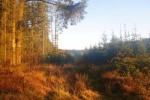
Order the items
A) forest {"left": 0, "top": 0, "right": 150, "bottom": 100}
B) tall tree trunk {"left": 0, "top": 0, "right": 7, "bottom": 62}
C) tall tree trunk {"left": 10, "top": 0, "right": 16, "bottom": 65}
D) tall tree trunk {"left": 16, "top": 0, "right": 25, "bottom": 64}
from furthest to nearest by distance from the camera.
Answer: tall tree trunk {"left": 16, "top": 0, "right": 25, "bottom": 64} → tall tree trunk {"left": 10, "top": 0, "right": 16, "bottom": 65} → tall tree trunk {"left": 0, "top": 0, "right": 7, "bottom": 62} → forest {"left": 0, "top": 0, "right": 150, "bottom": 100}

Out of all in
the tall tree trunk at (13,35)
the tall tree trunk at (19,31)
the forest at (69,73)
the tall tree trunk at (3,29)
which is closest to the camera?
the forest at (69,73)

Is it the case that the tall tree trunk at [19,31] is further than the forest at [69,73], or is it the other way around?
the tall tree trunk at [19,31]

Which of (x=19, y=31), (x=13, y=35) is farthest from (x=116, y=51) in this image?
Result: (x=13, y=35)

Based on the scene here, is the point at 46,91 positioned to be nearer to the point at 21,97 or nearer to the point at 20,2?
the point at 21,97

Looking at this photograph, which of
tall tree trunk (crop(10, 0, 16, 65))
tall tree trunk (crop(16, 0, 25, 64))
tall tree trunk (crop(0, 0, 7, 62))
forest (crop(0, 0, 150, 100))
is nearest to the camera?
forest (crop(0, 0, 150, 100))

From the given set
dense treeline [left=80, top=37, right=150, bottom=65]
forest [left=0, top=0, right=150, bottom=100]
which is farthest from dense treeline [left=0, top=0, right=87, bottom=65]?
dense treeline [left=80, top=37, right=150, bottom=65]

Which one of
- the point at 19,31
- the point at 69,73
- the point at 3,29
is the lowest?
the point at 69,73

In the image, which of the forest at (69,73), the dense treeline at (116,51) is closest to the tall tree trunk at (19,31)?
the forest at (69,73)

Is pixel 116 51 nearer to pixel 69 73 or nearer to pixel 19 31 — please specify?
pixel 69 73

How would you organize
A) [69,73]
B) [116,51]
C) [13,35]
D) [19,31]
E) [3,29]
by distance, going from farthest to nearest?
1. [116,51]
2. [19,31]
3. [3,29]
4. [13,35]
5. [69,73]

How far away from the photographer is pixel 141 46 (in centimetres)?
1964

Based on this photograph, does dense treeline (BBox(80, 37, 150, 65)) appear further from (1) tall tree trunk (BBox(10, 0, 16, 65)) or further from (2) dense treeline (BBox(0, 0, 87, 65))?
(1) tall tree trunk (BBox(10, 0, 16, 65))

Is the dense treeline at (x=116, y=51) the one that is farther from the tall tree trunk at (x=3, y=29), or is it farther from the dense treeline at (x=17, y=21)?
the tall tree trunk at (x=3, y=29)

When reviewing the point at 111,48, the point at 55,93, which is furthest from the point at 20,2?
the point at 55,93
